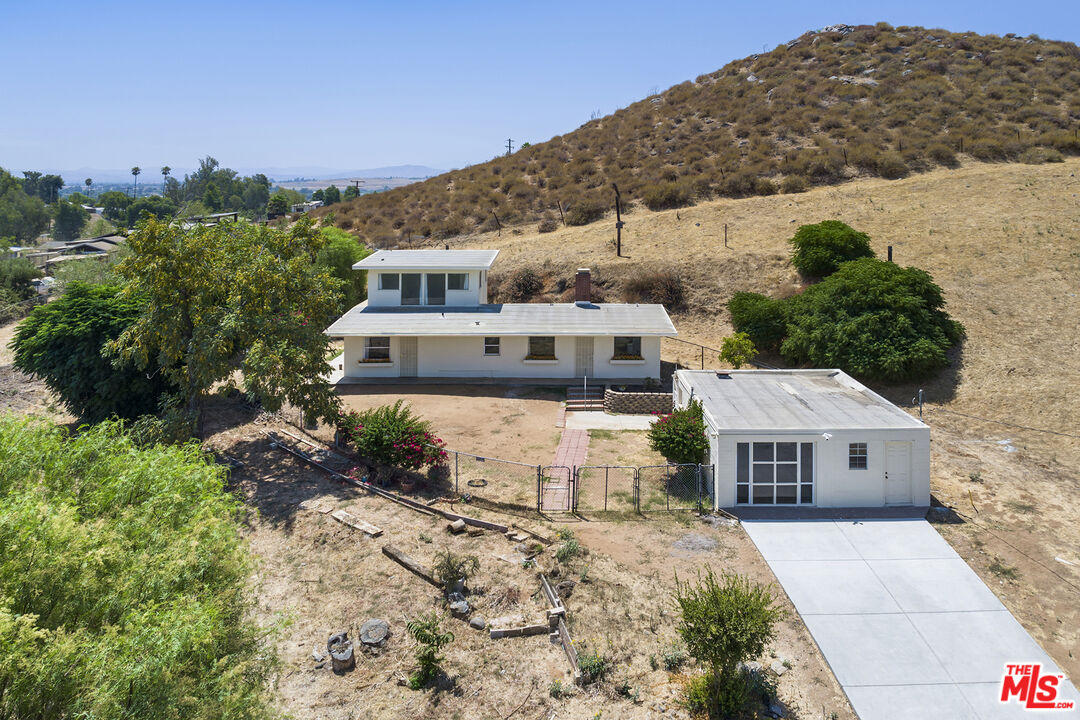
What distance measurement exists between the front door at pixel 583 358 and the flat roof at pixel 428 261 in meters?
5.94

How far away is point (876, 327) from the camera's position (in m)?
27.9

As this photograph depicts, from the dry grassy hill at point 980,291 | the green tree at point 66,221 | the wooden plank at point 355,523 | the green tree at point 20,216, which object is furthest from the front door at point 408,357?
the green tree at point 66,221

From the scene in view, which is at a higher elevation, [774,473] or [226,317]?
[226,317]

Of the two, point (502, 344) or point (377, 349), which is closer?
point (502, 344)

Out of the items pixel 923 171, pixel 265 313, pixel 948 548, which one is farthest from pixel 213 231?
pixel 923 171

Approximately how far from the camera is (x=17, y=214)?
97312 mm

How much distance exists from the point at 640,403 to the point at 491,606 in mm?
13628

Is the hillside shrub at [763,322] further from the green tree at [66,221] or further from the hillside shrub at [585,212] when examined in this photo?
the green tree at [66,221]

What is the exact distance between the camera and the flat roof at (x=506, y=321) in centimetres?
2886

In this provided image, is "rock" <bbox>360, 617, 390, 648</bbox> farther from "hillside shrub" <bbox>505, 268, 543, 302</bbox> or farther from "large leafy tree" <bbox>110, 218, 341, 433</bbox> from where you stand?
"hillside shrub" <bbox>505, 268, 543, 302</bbox>

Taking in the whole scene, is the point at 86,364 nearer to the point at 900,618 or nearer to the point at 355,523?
the point at 355,523

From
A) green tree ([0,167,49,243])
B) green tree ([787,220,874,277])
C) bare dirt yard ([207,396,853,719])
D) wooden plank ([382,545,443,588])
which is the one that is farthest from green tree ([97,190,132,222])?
wooden plank ([382,545,443,588])

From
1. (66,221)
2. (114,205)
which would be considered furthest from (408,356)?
(114,205)

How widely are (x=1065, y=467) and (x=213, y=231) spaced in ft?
91.3
